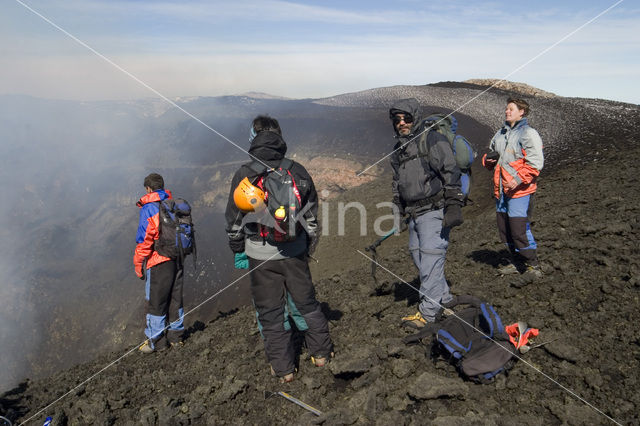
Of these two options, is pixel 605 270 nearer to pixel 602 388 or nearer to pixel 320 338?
pixel 602 388

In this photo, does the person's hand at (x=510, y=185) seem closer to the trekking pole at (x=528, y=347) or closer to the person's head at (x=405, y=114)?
the person's head at (x=405, y=114)

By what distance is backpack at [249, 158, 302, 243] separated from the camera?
351cm

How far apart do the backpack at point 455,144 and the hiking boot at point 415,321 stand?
4.61 ft

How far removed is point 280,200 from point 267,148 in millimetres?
470

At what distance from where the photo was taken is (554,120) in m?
13.7

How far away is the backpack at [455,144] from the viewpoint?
4.17 metres

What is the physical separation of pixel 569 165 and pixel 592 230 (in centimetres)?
482

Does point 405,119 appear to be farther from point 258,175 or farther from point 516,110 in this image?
point 516,110

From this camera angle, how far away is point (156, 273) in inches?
213

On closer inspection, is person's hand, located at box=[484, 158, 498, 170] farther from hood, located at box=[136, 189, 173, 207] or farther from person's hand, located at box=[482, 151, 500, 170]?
hood, located at box=[136, 189, 173, 207]

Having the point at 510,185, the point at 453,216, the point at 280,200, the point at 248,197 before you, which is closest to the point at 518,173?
the point at 510,185

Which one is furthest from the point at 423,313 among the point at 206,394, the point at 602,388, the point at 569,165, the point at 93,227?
the point at 93,227

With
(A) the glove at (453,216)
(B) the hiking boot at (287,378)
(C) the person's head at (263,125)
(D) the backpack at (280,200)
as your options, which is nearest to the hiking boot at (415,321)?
(A) the glove at (453,216)

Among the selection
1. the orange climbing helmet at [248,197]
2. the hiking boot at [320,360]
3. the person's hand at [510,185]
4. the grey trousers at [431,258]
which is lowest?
the hiking boot at [320,360]
